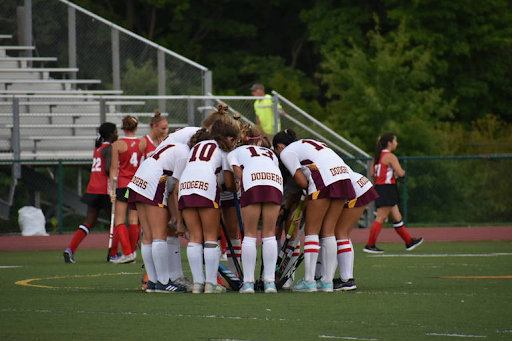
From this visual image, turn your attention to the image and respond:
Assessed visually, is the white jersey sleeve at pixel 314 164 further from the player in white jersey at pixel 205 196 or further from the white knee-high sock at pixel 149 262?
the white knee-high sock at pixel 149 262

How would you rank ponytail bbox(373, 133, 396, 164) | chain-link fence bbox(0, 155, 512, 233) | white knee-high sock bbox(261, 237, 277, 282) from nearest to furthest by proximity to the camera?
1. white knee-high sock bbox(261, 237, 277, 282)
2. ponytail bbox(373, 133, 396, 164)
3. chain-link fence bbox(0, 155, 512, 233)

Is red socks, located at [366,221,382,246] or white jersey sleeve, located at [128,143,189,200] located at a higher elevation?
white jersey sleeve, located at [128,143,189,200]

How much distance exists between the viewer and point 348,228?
434 inches

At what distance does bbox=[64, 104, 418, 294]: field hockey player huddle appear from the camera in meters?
10.3

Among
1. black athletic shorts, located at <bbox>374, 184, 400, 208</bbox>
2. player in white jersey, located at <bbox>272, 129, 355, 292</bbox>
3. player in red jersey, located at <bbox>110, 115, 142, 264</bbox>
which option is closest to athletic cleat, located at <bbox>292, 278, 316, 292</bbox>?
player in white jersey, located at <bbox>272, 129, 355, 292</bbox>

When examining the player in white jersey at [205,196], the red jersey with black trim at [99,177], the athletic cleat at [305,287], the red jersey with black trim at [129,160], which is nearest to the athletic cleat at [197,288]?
the player in white jersey at [205,196]

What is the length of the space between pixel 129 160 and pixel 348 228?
5.15 metres

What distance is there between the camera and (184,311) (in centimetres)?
884

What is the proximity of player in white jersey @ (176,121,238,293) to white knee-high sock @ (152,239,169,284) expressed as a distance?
312mm

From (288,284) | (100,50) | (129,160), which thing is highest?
(100,50)

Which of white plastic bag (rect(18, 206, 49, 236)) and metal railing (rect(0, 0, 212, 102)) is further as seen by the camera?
metal railing (rect(0, 0, 212, 102))

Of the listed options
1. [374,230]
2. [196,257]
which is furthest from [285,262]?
[374,230]

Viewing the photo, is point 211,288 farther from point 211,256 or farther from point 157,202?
point 157,202

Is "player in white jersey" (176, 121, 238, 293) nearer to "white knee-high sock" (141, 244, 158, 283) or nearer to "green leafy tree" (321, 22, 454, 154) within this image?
"white knee-high sock" (141, 244, 158, 283)
